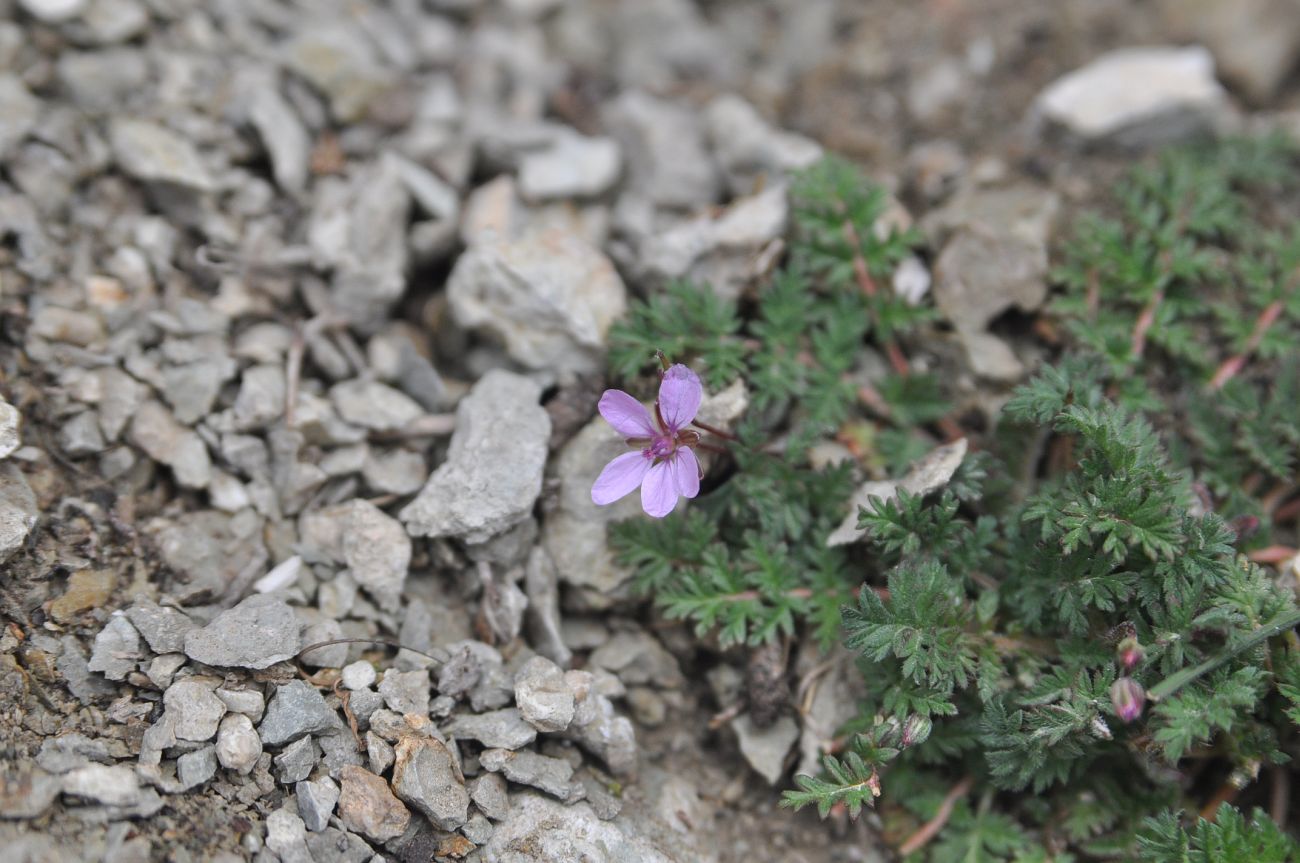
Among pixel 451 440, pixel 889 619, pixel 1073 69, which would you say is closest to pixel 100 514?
pixel 451 440

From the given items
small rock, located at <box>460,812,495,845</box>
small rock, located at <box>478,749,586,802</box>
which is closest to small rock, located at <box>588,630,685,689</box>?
small rock, located at <box>478,749,586,802</box>

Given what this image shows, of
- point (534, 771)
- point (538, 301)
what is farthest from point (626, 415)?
point (534, 771)

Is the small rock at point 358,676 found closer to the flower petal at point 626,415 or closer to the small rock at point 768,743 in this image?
the flower petal at point 626,415

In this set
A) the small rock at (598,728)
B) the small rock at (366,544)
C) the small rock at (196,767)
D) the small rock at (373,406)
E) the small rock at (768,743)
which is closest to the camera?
the small rock at (196,767)

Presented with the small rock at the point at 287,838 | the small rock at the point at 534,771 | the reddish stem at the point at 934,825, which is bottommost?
the reddish stem at the point at 934,825

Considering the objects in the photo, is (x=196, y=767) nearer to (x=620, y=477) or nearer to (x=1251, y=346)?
(x=620, y=477)

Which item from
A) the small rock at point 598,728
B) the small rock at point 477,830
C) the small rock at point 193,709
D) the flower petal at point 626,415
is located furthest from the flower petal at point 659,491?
the small rock at point 193,709
